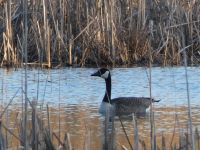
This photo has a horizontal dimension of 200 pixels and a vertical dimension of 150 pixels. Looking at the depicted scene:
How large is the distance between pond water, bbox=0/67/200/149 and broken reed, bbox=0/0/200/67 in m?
0.36

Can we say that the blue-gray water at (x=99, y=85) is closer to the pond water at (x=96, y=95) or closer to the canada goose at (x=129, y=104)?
the pond water at (x=96, y=95)

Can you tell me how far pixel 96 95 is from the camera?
1035cm

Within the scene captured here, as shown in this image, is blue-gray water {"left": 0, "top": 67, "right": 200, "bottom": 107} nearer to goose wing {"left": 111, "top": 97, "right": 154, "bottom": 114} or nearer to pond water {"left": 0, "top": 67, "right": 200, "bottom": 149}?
pond water {"left": 0, "top": 67, "right": 200, "bottom": 149}

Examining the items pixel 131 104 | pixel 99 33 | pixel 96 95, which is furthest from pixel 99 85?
pixel 131 104

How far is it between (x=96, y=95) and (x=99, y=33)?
2139 millimetres

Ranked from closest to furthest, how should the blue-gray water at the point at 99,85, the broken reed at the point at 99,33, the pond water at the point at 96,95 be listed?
the pond water at the point at 96,95
the blue-gray water at the point at 99,85
the broken reed at the point at 99,33

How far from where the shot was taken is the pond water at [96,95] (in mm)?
7380

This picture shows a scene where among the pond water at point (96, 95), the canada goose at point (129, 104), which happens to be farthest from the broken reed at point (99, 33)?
the canada goose at point (129, 104)

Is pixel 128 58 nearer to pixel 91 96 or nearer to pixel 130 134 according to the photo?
pixel 91 96

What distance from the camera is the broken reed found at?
39.8ft

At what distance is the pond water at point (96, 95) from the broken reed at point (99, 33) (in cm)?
36

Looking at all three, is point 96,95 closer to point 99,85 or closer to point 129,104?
point 99,85

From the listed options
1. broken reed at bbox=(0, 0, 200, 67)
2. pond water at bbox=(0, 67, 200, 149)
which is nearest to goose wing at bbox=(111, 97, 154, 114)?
pond water at bbox=(0, 67, 200, 149)

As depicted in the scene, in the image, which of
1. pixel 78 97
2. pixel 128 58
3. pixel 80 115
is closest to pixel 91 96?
pixel 78 97
